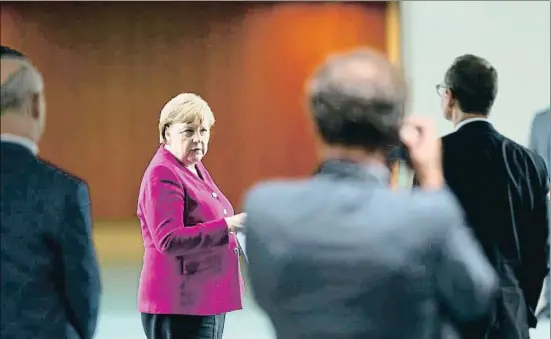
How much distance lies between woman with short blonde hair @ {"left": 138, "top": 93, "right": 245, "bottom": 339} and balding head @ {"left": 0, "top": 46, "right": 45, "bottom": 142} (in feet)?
1.17

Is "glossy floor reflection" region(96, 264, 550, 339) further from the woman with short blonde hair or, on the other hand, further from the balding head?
the balding head

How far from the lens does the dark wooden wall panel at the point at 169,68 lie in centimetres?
228

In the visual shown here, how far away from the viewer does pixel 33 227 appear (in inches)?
52.6

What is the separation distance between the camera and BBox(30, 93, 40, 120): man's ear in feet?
4.43

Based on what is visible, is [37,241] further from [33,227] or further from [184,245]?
[184,245]

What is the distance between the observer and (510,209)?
5.99 ft

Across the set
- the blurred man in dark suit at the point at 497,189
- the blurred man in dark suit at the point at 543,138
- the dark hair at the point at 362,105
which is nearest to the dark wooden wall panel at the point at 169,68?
the blurred man in dark suit at the point at 497,189

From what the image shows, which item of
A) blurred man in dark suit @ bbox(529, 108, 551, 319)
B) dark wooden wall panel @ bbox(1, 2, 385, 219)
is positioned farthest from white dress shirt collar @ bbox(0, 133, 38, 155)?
blurred man in dark suit @ bbox(529, 108, 551, 319)

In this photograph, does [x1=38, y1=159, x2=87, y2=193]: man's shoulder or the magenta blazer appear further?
the magenta blazer

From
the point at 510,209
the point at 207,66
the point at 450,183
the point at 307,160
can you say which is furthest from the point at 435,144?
the point at 207,66

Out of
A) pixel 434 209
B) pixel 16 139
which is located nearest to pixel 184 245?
pixel 16 139

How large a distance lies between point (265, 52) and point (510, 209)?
1.12 metres

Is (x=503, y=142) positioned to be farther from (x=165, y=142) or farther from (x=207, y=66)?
(x=207, y=66)

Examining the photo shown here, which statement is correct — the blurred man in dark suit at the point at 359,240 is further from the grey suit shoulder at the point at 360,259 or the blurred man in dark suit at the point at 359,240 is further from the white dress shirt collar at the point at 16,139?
the white dress shirt collar at the point at 16,139
